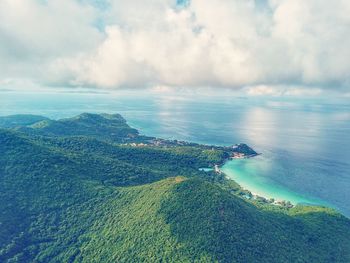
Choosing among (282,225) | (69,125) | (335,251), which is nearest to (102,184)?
(282,225)

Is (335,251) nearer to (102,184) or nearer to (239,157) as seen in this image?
(102,184)

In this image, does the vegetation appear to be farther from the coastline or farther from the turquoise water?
the turquoise water

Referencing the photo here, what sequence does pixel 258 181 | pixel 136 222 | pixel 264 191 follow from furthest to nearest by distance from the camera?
pixel 258 181
pixel 264 191
pixel 136 222

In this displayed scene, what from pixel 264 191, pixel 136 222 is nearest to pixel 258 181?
pixel 264 191

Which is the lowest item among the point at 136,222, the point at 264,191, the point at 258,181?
the point at 258,181

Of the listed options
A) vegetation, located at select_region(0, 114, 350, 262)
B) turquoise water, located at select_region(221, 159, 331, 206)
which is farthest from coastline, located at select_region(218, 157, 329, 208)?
vegetation, located at select_region(0, 114, 350, 262)

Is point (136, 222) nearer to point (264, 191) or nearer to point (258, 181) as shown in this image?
point (264, 191)

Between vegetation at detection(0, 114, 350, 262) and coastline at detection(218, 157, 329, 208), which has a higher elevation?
vegetation at detection(0, 114, 350, 262)

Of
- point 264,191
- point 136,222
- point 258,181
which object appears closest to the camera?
point 136,222
